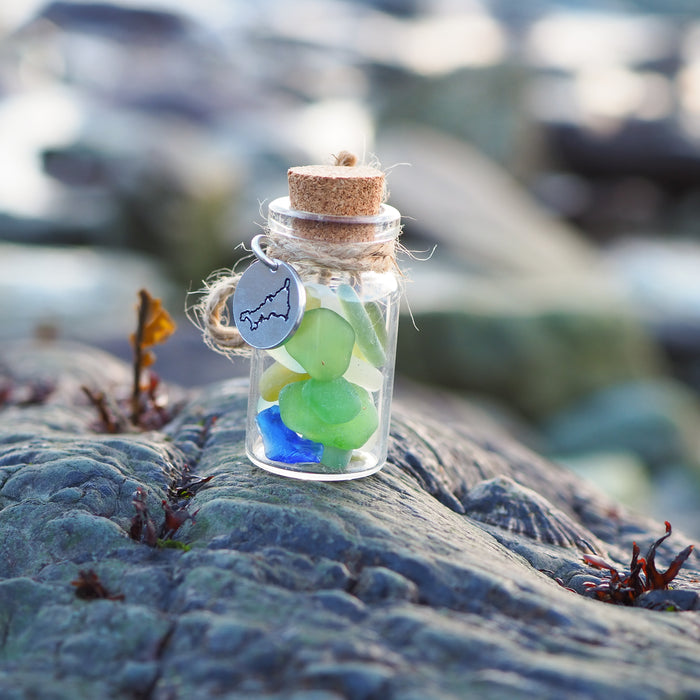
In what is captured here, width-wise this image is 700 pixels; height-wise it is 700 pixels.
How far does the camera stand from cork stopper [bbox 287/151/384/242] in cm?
278

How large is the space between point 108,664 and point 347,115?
2114 centimetres

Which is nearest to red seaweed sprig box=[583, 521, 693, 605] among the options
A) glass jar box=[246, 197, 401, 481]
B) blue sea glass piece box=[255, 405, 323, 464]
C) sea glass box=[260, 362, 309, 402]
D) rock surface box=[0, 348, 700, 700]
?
rock surface box=[0, 348, 700, 700]

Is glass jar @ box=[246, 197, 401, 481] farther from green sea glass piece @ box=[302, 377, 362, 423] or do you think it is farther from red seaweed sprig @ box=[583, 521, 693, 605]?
red seaweed sprig @ box=[583, 521, 693, 605]

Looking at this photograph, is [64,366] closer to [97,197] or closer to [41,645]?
[41,645]

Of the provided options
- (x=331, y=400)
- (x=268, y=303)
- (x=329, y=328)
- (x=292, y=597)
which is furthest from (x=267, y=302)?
(x=292, y=597)

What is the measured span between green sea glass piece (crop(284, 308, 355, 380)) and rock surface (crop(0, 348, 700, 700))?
0.38 meters

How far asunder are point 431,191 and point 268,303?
9832mm

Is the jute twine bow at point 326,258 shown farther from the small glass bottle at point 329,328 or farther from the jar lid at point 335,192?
the jar lid at point 335,192

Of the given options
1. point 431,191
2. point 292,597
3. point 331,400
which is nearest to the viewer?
point 292,597

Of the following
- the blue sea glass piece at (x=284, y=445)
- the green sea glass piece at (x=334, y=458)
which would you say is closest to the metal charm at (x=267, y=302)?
the blue sea glass piece at (x=284, y=445)

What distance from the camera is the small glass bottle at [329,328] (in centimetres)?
279

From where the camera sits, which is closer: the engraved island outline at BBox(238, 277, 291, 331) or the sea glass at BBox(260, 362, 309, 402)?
the engraved island outline at BBox(238, 277, 291, 331)

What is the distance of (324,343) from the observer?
279 centimetres

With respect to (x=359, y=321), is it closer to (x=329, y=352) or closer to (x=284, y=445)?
(x=329, y=352)
